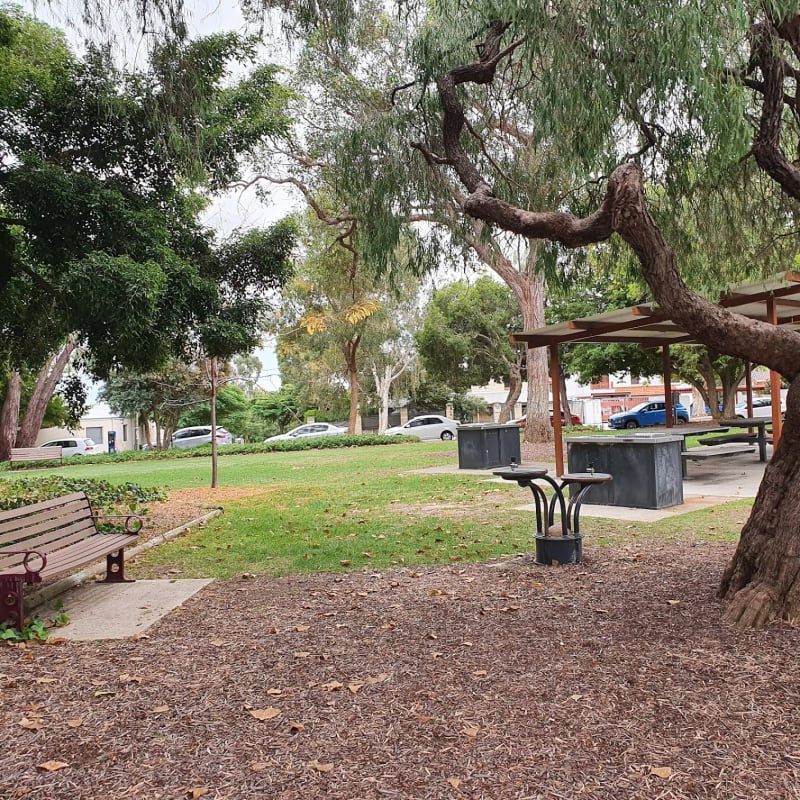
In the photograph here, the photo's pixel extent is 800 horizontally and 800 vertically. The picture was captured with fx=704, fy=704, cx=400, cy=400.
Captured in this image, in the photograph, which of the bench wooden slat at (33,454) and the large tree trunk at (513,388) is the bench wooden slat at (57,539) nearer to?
the bench wooden slat at (33,454)

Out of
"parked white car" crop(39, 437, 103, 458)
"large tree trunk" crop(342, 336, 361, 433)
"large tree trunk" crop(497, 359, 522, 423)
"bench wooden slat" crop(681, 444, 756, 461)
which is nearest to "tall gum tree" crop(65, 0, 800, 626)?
"bench wooden slat" crop(681, 444, 756, 461)

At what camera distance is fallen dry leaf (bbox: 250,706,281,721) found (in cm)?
347

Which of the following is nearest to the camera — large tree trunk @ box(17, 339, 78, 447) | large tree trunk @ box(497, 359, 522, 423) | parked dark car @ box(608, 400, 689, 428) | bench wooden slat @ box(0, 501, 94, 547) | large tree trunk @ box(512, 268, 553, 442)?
bench wooden slat @ box(0, 501, 94, 547)

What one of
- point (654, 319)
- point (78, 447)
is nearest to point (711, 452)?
point (654, 319)

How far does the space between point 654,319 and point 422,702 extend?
358 inches

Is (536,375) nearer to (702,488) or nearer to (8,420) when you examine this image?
(702,488)

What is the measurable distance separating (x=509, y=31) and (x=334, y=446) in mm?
24258

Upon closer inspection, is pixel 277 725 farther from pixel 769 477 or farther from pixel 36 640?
pixel 769 477

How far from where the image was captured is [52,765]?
3.06 metres

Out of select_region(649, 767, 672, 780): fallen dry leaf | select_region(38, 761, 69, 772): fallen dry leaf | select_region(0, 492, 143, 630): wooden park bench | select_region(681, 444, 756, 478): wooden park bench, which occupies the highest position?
select_region(681, 444, 756, 478): wooden park bench

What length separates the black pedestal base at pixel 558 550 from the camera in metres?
6.43

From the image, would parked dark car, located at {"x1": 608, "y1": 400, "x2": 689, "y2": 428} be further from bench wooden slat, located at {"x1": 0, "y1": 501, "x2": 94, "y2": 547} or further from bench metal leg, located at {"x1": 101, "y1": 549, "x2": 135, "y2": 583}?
bench wooden slat, located at {"x1": 0, "y1": 501, "x2": 94, "y2": 547}

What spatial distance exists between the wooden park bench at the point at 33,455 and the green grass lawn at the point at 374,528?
1658 centimetres

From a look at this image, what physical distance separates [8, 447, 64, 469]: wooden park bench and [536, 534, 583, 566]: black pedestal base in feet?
90.9
